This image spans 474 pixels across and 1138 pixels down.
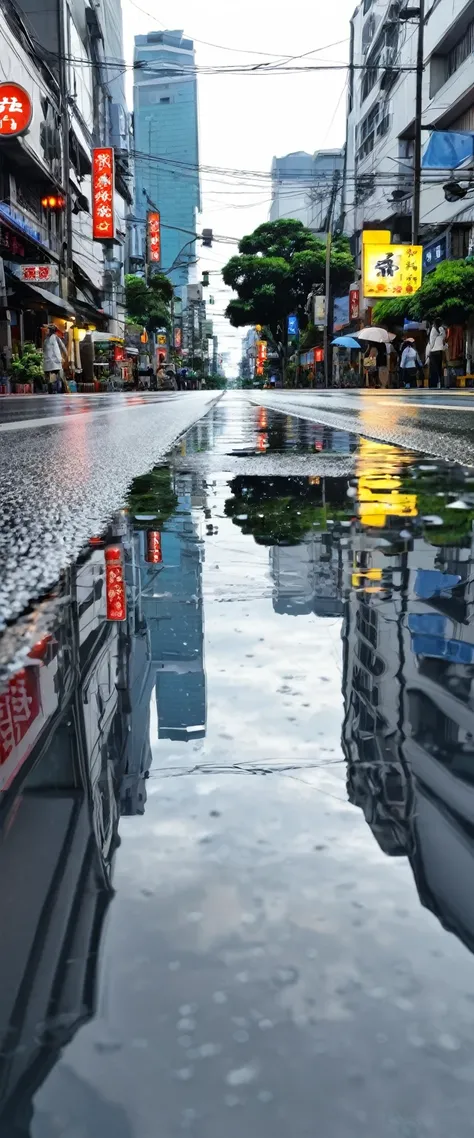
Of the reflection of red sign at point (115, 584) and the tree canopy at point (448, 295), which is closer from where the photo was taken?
the reflection of red sign at point (115, 584)

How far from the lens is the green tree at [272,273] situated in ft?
194

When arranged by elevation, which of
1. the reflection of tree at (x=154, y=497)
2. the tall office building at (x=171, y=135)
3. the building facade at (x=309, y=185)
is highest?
the tall office building at (x=171, y=135)

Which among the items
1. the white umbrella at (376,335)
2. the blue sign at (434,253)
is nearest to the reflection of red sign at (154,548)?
the blue sign at (434,253)

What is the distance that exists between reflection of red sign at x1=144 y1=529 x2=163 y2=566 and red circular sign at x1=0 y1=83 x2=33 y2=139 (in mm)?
22358

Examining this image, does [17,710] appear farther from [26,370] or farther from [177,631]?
[26,370]

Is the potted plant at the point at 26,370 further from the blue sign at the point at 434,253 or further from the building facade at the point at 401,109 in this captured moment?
the blue sign at the point at 434,253

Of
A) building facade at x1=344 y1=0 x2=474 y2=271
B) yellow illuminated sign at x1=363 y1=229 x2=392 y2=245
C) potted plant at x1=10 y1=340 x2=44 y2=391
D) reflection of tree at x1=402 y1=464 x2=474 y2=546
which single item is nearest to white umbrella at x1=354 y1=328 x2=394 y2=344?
yellow illuminated sign at x1=363 y1=229 x2=392 y2=245

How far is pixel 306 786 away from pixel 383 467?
353 centimetres

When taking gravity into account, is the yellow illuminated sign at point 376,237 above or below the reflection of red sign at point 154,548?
above

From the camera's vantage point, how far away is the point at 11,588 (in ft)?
5.74

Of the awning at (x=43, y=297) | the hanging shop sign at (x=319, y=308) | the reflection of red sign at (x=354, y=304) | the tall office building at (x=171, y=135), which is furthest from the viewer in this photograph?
the tall office building at (x=171, y=135)

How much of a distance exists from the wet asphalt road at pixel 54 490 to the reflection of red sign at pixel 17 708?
34cm

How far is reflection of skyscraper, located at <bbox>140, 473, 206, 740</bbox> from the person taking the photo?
1.07 m

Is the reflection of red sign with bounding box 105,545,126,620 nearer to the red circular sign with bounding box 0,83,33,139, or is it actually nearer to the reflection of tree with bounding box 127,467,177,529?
the reflection of tree with bounding box 127,467,177,529
